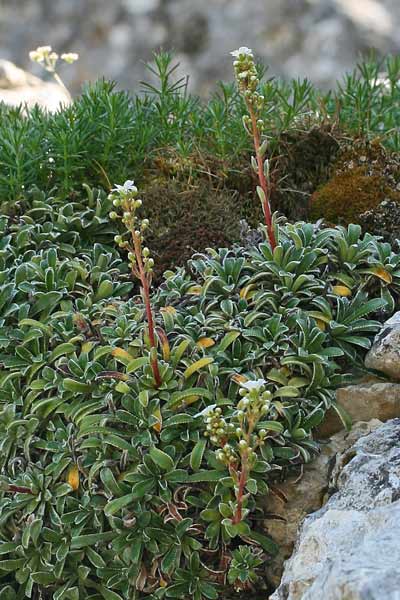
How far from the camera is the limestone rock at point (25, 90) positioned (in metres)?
7.76

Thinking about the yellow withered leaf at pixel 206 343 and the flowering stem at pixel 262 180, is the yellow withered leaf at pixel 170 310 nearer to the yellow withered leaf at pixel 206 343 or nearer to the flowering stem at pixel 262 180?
the yellow withered leaf at pixel 206 343

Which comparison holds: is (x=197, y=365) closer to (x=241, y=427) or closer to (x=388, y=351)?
(x=241, y=427)

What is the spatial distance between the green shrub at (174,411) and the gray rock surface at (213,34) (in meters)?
7.31

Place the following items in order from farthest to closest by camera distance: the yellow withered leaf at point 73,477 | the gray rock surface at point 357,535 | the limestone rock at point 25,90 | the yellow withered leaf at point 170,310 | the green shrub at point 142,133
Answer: the limestone rock at point 25,90 < the green shrub at point 142,133 < the yellow withered leaf at point 170,310 < the yellow withered leaf at point 73,477 < the gray rock surface at point 357,535

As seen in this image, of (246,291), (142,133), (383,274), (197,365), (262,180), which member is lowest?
(197,365)

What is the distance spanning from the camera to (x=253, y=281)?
4215 millimetres

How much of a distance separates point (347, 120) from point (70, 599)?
3.71 meters

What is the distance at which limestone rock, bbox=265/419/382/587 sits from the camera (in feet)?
11.8

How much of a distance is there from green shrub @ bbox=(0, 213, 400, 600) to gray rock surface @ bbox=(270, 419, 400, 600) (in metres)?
0.32

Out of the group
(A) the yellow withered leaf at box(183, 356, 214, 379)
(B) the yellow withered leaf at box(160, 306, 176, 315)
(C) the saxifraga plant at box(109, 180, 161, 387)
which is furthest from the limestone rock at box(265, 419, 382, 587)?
(B) the yellow withered leaf at box(160, 306, 176, 315)

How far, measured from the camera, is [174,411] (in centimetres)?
370

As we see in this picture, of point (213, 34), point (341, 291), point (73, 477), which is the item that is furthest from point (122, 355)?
point (213, 34)

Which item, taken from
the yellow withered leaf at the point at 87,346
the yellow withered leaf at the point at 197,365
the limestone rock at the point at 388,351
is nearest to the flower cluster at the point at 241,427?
the yellow withered leaf at the point at 197,365

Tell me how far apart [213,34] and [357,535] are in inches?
389
